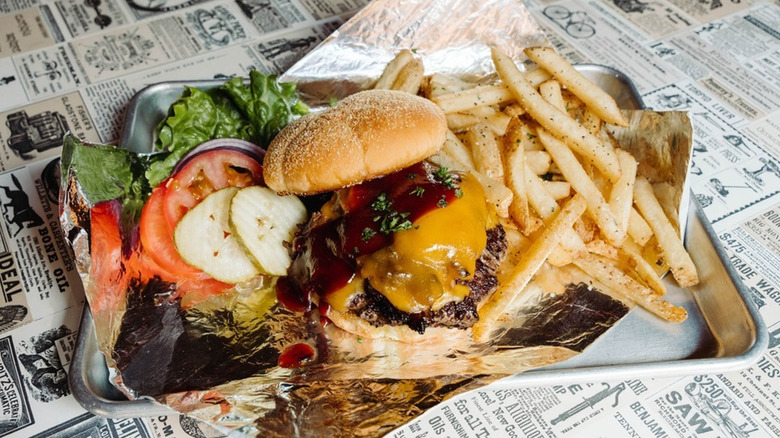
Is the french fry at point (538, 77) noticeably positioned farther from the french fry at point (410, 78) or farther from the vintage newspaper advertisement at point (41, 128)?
the vintage newspaper advertisement at point (41, 128)

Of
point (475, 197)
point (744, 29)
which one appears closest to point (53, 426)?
point (475, 197)

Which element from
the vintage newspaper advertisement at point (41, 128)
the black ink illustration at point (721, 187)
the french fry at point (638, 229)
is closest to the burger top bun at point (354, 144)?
the french fry at point (638, 229)

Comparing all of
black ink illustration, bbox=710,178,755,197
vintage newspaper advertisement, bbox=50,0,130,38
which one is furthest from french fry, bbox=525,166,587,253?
vintage newspaper advertisement, bbox=50,0,130,38

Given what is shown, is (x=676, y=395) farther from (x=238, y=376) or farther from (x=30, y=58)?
(x=30, y=58)

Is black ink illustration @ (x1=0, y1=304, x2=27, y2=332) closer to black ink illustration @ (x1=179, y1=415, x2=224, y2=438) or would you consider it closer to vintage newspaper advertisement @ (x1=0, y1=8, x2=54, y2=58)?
black ink illustration @ (x1=179, y1=415, x2=224, y2=438)

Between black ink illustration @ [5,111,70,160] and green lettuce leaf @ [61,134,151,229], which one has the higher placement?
green lettuce leaf @ [61,134,151,229]

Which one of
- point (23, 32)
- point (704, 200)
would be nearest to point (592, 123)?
point (704, 200)
